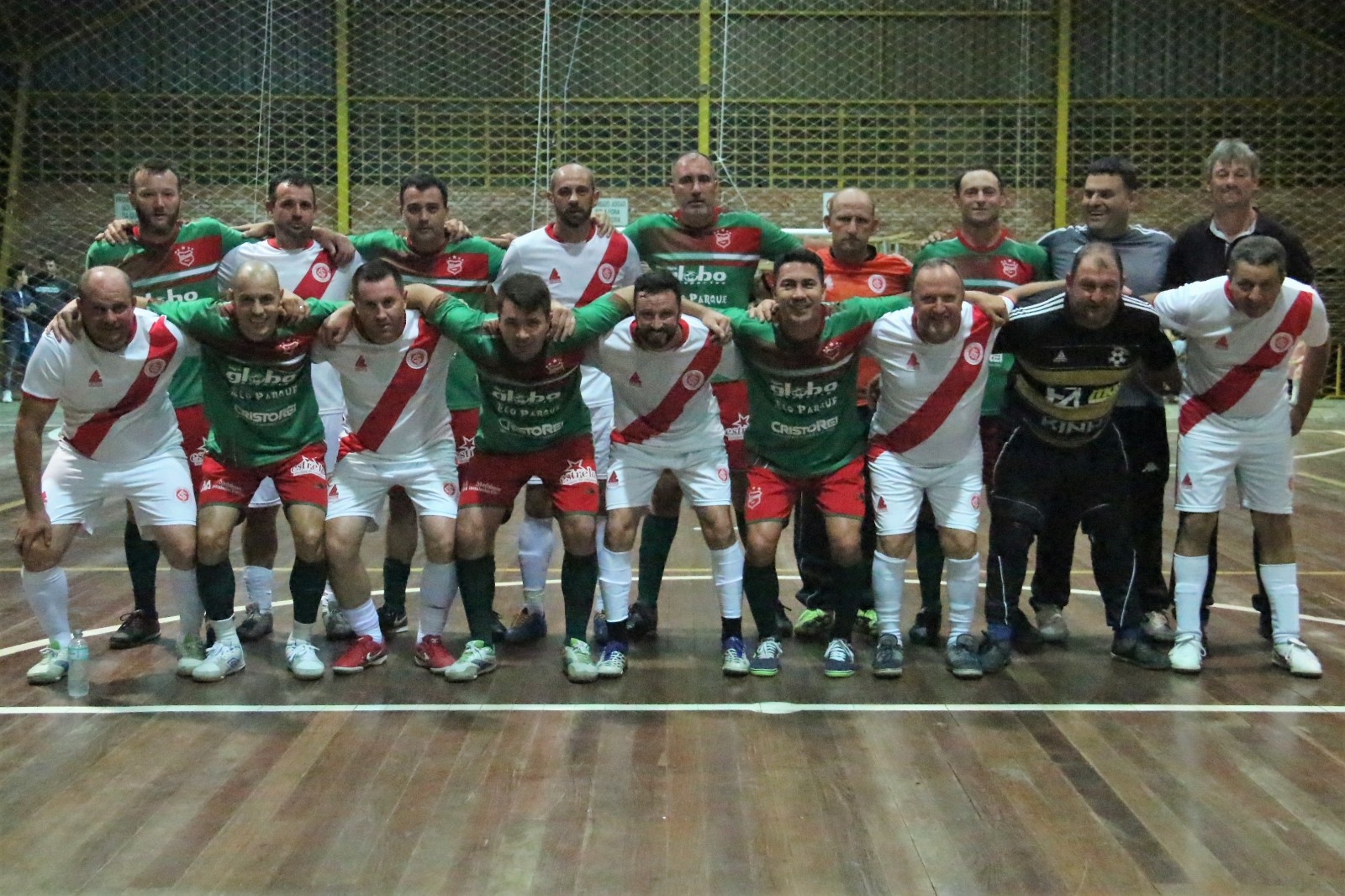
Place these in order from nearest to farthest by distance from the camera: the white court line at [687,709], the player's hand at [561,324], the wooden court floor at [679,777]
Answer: the wooden court floor at [679,777] → the white court line at [687,709] → the player's hand at [561,324]

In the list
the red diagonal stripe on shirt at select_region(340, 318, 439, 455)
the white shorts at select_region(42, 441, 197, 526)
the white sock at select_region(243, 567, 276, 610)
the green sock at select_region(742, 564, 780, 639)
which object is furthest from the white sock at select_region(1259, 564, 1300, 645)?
the white shorts at select_region(42, 441, 197, 526)

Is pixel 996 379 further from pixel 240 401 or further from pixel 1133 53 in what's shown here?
pixel 1133 53

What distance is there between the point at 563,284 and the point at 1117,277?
214 cm

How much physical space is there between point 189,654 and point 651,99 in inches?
413

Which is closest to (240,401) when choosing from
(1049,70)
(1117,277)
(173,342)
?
(173,342)

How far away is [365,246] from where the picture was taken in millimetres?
5551

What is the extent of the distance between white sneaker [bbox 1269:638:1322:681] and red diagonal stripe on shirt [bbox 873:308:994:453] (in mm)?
1411

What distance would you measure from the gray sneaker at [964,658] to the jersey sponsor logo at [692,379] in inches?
49.9

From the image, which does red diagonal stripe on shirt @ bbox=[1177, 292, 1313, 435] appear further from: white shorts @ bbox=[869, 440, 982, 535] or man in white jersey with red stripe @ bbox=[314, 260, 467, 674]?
man in white jersey with red stripe @ bbox=[314, 260, 467, 674]

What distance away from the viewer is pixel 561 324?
456 cm

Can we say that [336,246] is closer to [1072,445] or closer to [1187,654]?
[1072,445]

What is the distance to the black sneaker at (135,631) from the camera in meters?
5.07

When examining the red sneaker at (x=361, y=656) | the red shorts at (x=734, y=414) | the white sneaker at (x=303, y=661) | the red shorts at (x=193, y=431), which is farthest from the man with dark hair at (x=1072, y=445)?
the red shorts at (x=193, y=431)

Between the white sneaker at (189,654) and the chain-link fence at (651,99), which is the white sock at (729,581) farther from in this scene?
the chain-link fence at (651,99)
